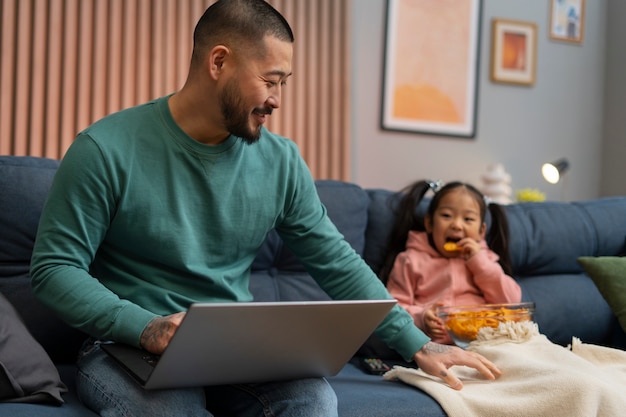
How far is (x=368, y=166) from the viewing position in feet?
13.5

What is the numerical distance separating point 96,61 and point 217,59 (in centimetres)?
217

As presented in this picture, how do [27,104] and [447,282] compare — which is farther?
[27,104]

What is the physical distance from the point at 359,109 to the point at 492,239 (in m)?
1.87

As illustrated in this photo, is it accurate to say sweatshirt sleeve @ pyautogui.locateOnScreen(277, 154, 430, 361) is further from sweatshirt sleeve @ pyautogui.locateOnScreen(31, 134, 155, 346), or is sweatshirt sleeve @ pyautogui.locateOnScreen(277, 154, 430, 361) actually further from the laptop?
sweatshirt sleeve @ pyautogui.locateOnScreen(31, 134, 155, 346)

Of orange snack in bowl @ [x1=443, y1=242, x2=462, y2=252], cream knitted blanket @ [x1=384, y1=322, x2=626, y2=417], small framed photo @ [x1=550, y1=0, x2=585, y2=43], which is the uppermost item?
small framed photo @ [x1=550, y1=0, x2=585, y2=43]

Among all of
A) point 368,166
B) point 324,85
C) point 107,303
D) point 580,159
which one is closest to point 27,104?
point 324,85

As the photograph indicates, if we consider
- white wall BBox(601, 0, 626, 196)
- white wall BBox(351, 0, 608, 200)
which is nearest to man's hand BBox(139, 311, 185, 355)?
white wall BBox(351, 0, 608, 200)

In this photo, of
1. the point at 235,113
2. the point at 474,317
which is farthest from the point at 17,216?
the point at 474,317

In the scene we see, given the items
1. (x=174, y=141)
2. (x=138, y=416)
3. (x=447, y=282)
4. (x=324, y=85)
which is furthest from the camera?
(x=324, y=85)

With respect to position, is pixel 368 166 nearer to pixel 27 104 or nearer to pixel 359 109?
pixel 359 109

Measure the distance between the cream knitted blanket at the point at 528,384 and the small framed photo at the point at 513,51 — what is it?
2727 mm

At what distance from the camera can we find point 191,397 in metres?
1.38

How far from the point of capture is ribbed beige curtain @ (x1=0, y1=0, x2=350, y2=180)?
140 inches

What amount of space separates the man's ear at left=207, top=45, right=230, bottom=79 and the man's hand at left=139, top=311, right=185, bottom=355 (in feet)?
1.90
